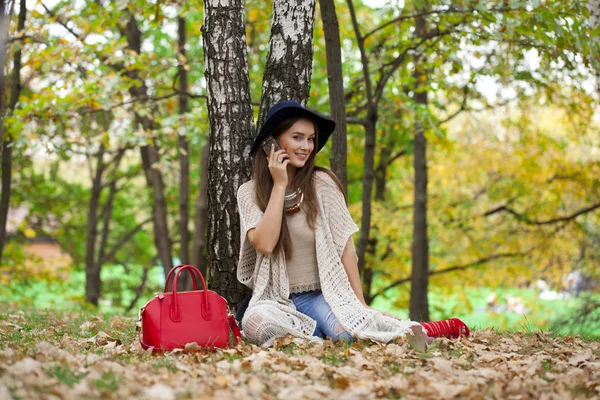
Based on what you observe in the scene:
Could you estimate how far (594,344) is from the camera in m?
4.93

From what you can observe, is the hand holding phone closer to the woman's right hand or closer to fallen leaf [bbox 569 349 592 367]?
the woman's right hand

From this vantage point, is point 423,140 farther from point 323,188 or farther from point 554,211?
point 323,188

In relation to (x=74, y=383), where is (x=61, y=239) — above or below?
above

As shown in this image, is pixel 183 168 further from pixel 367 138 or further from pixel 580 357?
pixel 580 357

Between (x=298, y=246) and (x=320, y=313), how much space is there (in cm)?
51

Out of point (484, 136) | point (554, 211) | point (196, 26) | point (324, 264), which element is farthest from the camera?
point (484, 136)

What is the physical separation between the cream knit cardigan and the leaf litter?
13 cm

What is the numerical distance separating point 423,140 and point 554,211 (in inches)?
193

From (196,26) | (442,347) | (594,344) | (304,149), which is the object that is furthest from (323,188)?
(196,26)

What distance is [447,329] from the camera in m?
4.72

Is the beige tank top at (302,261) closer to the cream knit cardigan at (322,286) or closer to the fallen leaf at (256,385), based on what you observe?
the cream knit cardigan at (322,286)

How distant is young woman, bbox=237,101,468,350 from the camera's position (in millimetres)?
4617

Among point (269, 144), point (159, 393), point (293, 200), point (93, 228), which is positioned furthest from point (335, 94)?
point (93, 228)

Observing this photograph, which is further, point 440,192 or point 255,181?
point 440,192
